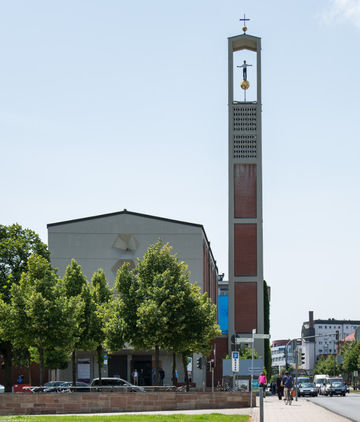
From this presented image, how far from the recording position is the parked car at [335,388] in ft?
226

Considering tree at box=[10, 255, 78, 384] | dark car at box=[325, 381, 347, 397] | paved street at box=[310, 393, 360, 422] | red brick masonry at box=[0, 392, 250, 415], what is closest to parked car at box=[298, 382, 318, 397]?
dark car at box=[325, 381, 347, 397]

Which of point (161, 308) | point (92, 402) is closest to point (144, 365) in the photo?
point (161, 308)

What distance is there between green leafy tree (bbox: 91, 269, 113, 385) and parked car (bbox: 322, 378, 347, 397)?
24.8 m

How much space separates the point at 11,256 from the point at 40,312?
730 centimetres

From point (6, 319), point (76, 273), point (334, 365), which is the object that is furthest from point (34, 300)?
point (334, 365)

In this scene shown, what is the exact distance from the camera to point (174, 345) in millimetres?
44719

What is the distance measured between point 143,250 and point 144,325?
3099cm

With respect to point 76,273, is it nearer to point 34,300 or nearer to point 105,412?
A: point 34,300

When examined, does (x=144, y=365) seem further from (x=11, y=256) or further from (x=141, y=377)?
(x=11, y=256)

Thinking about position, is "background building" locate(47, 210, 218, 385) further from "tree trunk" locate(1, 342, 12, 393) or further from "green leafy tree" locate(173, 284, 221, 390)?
"green leafy tree" locate(173, 284, 221, 390)

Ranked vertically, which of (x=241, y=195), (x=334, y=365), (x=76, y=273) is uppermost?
(x=241, y=195)

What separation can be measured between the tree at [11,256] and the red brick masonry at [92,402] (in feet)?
37.4

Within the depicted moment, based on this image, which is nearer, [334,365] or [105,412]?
[105,412]

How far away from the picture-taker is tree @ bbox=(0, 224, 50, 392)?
4450cm
